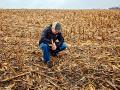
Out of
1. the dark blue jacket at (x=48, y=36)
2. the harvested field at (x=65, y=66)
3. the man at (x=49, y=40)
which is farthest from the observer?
the dark blue jacket at (x=48, y=36)

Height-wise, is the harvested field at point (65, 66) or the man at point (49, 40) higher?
the man at point (49, 40)

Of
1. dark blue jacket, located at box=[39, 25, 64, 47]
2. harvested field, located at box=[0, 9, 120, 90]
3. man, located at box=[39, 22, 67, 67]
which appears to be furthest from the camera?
dark blue jacket, located at box=[39, 25, 64, 47]

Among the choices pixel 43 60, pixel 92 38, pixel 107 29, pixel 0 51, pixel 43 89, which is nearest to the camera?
pixel 43 89

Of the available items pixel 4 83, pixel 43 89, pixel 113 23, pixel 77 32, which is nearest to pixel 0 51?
pixel 4 83

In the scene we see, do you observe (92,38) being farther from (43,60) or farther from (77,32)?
(43,60)

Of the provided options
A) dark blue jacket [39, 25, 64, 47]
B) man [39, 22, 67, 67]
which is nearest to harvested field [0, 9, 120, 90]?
man [39, 22, 67, 67]

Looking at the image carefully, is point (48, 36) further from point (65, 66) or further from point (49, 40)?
point (65, 66)

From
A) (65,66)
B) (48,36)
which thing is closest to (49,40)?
(48,36)

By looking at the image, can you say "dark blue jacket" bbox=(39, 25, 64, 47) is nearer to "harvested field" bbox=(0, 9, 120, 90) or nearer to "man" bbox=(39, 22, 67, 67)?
"man" bbox=(39, 22, 67, 67)

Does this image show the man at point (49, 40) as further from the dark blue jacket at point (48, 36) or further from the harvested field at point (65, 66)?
the harvested field at point (65, 66)

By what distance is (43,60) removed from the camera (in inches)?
338

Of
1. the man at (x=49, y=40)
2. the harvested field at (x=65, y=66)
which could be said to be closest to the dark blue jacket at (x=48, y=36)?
the man at (x=49, y=40)

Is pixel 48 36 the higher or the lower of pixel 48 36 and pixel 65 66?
the higher

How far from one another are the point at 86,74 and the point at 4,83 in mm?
2148
